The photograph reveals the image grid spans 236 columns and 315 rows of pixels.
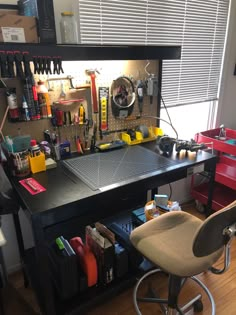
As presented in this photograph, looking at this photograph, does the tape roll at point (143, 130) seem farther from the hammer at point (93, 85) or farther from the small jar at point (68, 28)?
the small jar at point (68, 28)

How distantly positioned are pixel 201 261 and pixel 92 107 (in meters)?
1.15

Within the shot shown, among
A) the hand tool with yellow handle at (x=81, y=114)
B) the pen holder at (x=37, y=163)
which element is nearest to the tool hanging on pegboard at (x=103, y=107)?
the hand tool with yellow handle at (x=81, y=114)

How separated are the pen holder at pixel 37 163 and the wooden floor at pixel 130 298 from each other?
866mm

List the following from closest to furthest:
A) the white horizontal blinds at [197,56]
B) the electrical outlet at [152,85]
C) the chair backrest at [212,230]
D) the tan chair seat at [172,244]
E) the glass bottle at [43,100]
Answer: the chair backrest at [212,230] < the tan chair seat at [172,244] < the glass bottle at [43,100] < the electrical outlet at [152,85] < the white horizontal blinds at [197,56]

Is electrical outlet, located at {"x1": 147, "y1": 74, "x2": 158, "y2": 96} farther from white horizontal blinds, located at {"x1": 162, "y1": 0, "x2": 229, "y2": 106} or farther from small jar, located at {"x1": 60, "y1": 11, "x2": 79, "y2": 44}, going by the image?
small jar, located at {"x1": 60, "y1": 11, "x2": 79, "y2": 44}

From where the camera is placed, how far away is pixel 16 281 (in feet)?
5.86

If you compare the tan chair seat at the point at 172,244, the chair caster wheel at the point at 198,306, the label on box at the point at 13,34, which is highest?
the label on box at the point at 13,34

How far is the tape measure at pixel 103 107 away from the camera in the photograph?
5.71ft

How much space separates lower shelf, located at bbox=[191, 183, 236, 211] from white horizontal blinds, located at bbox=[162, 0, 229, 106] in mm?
873

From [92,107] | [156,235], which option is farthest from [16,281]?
[92,107]

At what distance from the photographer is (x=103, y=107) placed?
177cm

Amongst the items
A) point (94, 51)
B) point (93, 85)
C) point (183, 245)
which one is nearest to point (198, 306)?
point (183, 245)

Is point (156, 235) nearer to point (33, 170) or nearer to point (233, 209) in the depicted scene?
point (233, 209)

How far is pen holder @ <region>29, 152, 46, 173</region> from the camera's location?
1401 millimetres
